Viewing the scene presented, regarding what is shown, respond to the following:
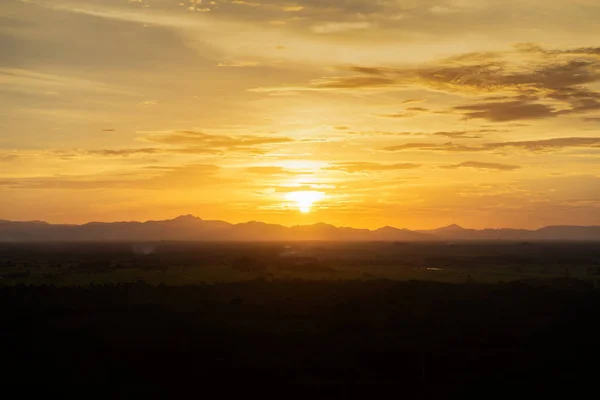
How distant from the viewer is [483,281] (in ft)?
269

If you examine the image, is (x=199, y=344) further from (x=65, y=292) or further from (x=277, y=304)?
(x=65, y=292)

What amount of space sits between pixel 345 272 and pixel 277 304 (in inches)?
1688

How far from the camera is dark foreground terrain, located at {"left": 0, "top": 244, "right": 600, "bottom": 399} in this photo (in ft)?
96.0

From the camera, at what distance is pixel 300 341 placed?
3969 centimetres

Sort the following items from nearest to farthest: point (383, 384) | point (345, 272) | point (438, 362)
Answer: point (383, 384), point (438, 362), point (345, 272)

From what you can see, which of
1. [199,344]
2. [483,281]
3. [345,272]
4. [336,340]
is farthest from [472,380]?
[345,272]

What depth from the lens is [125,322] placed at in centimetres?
4688

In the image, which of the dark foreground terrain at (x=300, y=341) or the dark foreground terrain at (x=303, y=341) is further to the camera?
the dark foreground terrain at (x=303, y=341)

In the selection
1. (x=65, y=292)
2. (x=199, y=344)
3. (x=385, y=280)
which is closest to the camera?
(x=199, y=344)

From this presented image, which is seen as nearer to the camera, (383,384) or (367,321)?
(383,384)

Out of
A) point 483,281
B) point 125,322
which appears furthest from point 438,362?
point 483,281

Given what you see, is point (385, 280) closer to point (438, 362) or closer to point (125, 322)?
point (125, 322)

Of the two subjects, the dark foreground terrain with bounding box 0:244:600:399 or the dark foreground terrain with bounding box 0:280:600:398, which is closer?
the dark foreground terrain with bounding box 0:244:600:399

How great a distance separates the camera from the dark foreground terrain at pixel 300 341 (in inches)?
1152
